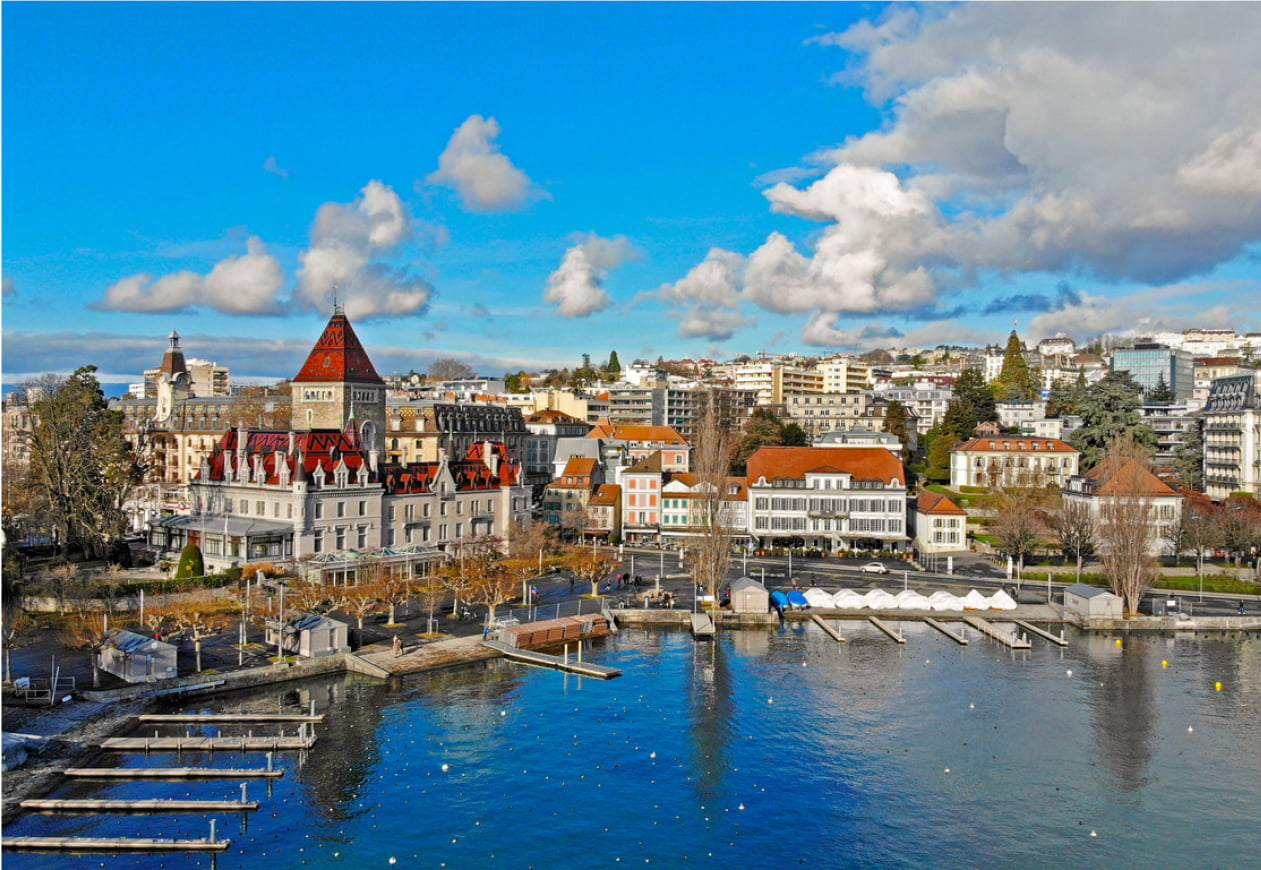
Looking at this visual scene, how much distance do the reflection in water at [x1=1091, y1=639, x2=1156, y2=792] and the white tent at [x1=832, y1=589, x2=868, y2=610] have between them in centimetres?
1137

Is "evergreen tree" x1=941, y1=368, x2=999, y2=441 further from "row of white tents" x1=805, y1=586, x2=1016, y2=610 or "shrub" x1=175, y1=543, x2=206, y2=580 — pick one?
"shrub" x1=175, y1=543, x2=206, y2=580

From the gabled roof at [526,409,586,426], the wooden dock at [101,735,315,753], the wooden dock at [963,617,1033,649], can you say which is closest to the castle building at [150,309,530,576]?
the wooden dock at [101,735,315,753]

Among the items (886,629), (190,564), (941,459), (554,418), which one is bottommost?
(886,629)

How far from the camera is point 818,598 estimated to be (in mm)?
50438

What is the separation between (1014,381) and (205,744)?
116392 millimetres

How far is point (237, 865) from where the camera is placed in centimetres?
2272

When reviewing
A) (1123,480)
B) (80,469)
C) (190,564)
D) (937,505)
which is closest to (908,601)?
(1123,480)

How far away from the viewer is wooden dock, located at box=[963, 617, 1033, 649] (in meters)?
43.1

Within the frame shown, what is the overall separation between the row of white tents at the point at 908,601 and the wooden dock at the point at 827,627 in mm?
1038

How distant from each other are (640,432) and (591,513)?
1161 inches

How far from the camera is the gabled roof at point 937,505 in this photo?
66875 mm

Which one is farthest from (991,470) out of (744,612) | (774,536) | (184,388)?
(184,388)

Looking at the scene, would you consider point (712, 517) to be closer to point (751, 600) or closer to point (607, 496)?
point (751, 600)

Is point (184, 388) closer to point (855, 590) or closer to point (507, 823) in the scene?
point (855, 590)
